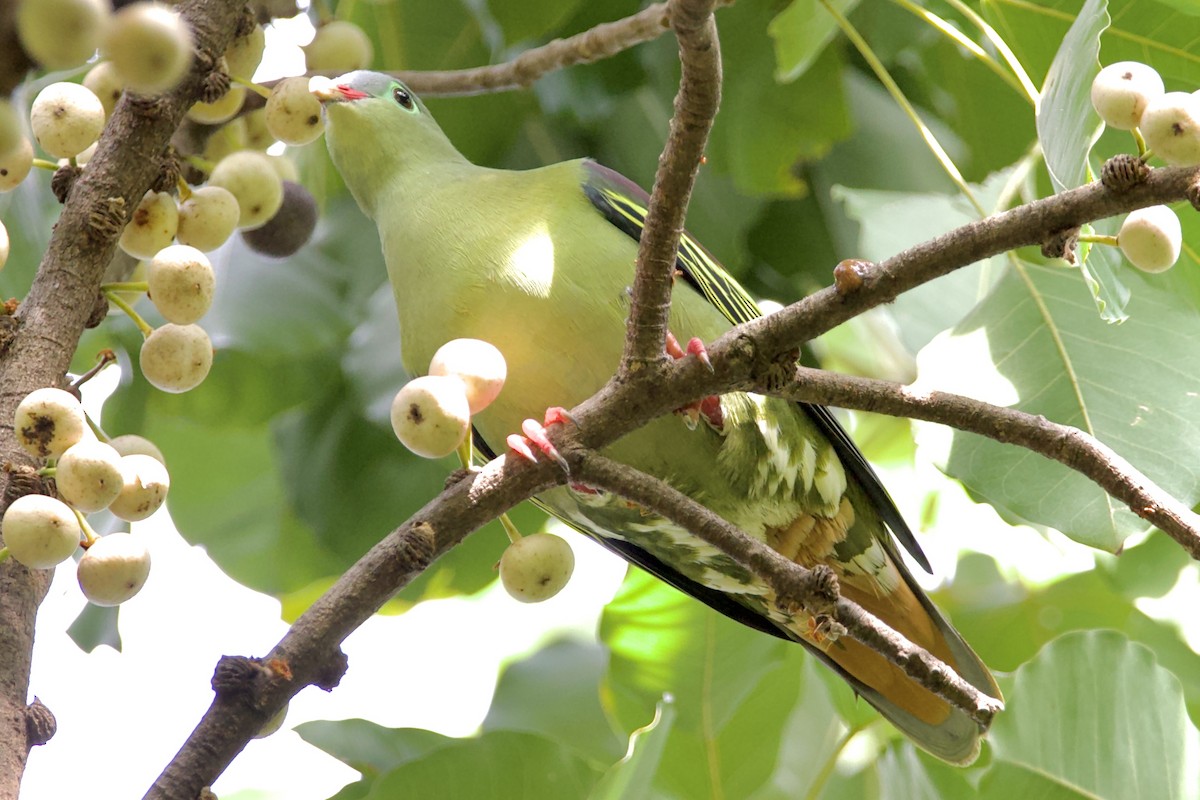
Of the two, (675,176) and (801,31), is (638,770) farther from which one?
(801,31)

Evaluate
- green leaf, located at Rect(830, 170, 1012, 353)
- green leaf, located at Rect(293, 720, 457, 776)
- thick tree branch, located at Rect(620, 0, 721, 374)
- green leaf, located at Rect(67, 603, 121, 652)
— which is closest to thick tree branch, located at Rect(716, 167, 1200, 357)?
thick tree branch, located at Rect(620, 0, 721, 374)

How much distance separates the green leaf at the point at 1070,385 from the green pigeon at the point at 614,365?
31cm

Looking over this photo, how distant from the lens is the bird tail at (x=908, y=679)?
2045 millimetres

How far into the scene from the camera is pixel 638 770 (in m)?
1.69

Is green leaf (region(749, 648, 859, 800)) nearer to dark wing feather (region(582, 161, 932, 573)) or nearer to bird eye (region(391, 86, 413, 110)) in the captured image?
dark wing feather (region(582, 161, 932, 573))

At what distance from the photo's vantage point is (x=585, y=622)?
8.55ft

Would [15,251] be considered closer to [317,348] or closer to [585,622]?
[317,348]

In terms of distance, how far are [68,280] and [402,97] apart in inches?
42.3

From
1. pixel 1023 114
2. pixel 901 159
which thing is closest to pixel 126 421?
pixel 901 159

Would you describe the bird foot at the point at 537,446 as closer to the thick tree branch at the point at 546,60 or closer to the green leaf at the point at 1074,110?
the thick tree branch at the point at 546,60

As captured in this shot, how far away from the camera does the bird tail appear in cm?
204

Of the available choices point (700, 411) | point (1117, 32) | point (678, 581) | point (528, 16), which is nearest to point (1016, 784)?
point (678, 581)

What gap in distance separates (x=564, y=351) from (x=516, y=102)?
72cm

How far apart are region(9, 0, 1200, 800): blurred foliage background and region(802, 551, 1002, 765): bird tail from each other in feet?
0.21
